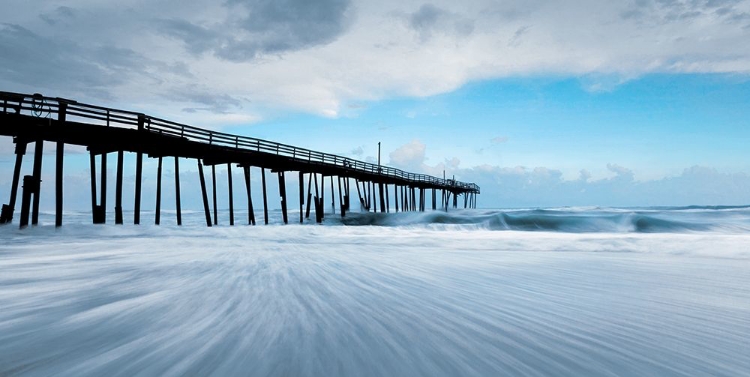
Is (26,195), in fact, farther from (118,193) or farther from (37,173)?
(118,193)

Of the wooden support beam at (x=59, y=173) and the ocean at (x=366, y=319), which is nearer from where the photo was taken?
the ocean at (x=366, y=319)

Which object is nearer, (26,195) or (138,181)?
(26,195)

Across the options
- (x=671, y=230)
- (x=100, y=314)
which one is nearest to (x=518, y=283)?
(x=100, y=314)

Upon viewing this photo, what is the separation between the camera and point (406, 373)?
1793 mm

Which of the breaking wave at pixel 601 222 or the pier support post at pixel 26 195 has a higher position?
the pier support post at pixel 26 195

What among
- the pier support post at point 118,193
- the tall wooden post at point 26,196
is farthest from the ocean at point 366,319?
the pier support post at point 118,193

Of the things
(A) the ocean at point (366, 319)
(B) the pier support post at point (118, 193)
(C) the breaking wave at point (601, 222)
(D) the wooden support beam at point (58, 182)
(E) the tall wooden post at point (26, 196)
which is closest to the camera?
(A) the ocean at point (366, 319)

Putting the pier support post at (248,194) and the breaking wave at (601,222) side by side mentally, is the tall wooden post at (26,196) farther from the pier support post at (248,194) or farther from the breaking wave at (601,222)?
the breaking wave at (601,222)

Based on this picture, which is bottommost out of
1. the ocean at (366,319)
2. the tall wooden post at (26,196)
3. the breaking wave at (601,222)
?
the breaking wave at (601,222)

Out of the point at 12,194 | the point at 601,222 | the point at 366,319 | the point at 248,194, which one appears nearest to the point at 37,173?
the point at 12,194

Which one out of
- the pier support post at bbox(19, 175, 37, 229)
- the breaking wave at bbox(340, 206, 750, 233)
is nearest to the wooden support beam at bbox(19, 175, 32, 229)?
the pier support post at bbox(19, 175, 37, 229)

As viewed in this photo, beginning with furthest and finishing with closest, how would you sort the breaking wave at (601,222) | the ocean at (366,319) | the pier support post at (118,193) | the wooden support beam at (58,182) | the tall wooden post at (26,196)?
the breaking wave at (601,222), the pier support post at (118,193), the wooden support beam at (58,182), the tall wooden post at (26,196), the ocean at (366,319)

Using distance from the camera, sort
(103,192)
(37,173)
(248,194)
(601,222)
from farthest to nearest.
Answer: (601,222) < (248,194) < (103,192) < (37,173)

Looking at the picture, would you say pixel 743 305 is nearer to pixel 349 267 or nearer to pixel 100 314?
pixel 349 267
